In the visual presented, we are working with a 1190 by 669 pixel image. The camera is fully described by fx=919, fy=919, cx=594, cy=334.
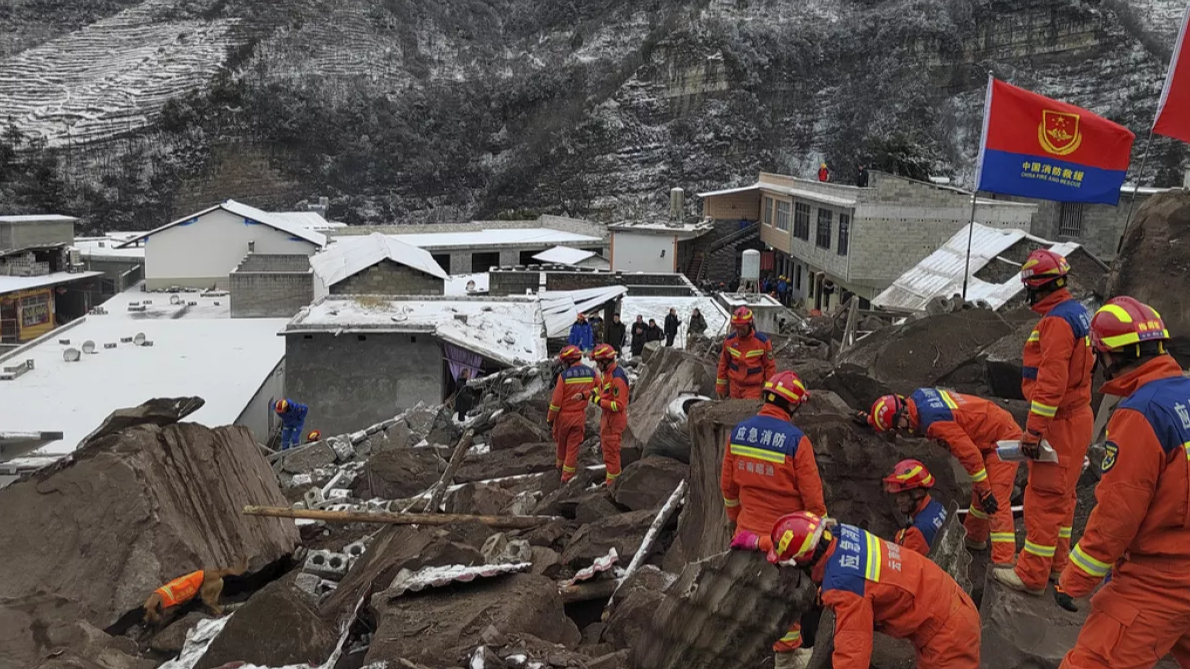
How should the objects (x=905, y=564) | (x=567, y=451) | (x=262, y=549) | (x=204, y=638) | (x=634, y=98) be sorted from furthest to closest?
(x=634, y=98), (x=567, y=451), (x=262, y=549), (x=204, y=638), (x=905, y=564)

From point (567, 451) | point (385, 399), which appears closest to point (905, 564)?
point (567, 451)

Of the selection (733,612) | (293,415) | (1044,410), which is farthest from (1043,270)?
(293,415)

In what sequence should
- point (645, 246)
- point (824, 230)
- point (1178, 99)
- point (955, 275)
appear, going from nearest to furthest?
1. point (1178, 99)
2. point (955, 275)
3. point (824, 230)
4. point (645, 246)

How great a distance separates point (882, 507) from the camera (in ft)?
19.7

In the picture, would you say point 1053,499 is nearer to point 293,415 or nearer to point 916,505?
point 916,505

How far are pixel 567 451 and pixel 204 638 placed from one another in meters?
3.82

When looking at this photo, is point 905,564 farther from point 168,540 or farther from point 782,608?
point 168,540

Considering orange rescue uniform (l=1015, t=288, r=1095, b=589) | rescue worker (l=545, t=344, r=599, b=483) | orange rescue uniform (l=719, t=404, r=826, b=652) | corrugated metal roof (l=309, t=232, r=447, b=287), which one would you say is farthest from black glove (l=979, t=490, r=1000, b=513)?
corrugated metal roof (l=309, t=232, r=447, b=287)

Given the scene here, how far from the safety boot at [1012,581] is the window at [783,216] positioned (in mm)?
31848

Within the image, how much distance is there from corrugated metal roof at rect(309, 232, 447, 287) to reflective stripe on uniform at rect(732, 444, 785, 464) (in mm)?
17326

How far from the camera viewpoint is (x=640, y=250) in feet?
120

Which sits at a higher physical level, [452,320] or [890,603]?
[890,603]

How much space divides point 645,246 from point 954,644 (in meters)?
32.9

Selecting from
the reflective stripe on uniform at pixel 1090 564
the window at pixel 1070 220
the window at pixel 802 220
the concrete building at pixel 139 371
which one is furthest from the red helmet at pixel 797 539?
the window at pixel 802 220
